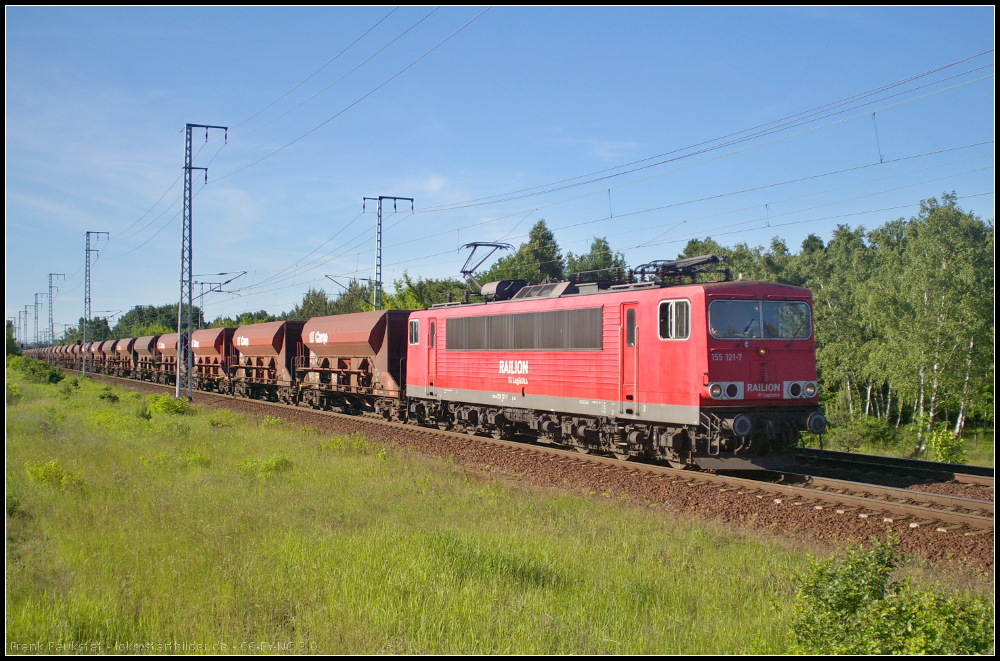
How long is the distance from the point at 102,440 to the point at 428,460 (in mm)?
8744

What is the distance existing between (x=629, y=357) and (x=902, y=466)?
228 inches

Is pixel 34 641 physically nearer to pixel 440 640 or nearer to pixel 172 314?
pixel 440 640

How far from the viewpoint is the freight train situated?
12.7 m

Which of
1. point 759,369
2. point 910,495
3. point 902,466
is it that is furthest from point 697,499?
point 902,466

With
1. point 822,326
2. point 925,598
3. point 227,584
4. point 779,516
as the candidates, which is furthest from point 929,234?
point 227,584

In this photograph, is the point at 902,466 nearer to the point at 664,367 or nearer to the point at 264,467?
the point at 664,367

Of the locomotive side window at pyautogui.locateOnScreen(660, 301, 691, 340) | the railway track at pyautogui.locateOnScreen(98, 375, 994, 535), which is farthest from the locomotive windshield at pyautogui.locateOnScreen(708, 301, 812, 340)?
the railway track at pyautogui.locateOnScreen(98, 375, 994, 535)

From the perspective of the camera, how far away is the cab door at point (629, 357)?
13.8 m

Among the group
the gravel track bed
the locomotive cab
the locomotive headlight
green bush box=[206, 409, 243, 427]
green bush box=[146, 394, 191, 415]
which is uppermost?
Result: the locomotive cab

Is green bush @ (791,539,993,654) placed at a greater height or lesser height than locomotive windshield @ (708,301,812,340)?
lesser

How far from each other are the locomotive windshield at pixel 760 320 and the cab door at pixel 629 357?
1.68 m

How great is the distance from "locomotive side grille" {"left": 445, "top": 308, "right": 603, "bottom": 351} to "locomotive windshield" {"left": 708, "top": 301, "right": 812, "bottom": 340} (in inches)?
108

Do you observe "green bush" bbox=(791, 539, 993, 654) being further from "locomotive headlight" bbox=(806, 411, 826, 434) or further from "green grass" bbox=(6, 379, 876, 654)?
"locomotive headlight" bbox=(806, 411, 826, 434)

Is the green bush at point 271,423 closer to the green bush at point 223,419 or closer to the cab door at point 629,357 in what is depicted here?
the green bush at point 223,419
